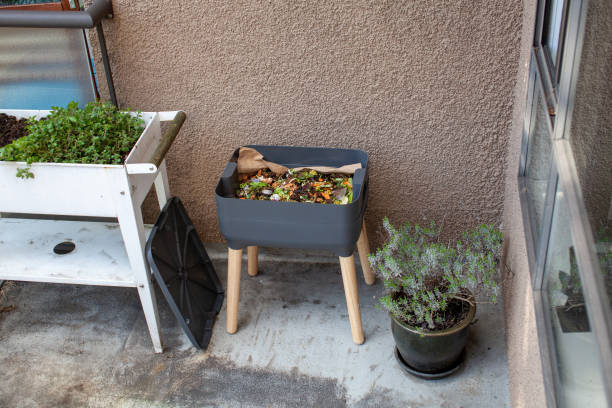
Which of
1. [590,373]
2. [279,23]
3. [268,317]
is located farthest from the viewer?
[268,317]

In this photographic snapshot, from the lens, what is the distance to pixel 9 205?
7.66 feet

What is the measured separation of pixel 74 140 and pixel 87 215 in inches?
11.6

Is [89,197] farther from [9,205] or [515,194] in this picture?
[515,194]

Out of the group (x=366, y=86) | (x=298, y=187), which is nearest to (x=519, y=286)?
(x=298, y=187)

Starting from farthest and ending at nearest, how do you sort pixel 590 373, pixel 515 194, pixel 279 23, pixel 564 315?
pixel 279 23 → pixel 515 194 → pixel 564 315 → pixel 590 373

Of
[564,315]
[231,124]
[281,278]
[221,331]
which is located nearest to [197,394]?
[221,331]

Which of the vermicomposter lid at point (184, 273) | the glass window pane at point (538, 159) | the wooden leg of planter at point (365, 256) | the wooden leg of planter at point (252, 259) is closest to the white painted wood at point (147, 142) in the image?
the vermicomposter lid at point (184, 273)

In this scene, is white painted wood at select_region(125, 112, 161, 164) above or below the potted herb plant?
above

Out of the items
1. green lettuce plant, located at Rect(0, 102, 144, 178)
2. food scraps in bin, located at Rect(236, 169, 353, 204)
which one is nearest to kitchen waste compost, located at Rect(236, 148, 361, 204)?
food scraps in bin, located at Rect(236, 169, 353, 204)

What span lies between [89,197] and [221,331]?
0.87 metres

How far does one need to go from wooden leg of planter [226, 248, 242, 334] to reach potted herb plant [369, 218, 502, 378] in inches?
23.1

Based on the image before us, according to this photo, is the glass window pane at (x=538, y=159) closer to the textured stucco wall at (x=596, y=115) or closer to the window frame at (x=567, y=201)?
the window frame at (x=567, y=201)

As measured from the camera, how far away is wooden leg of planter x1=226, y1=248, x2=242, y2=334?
254 cm

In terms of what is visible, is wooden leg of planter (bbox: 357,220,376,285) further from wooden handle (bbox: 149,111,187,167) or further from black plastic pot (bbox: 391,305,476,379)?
wooden handle (bbox: 149,111,187,167)
